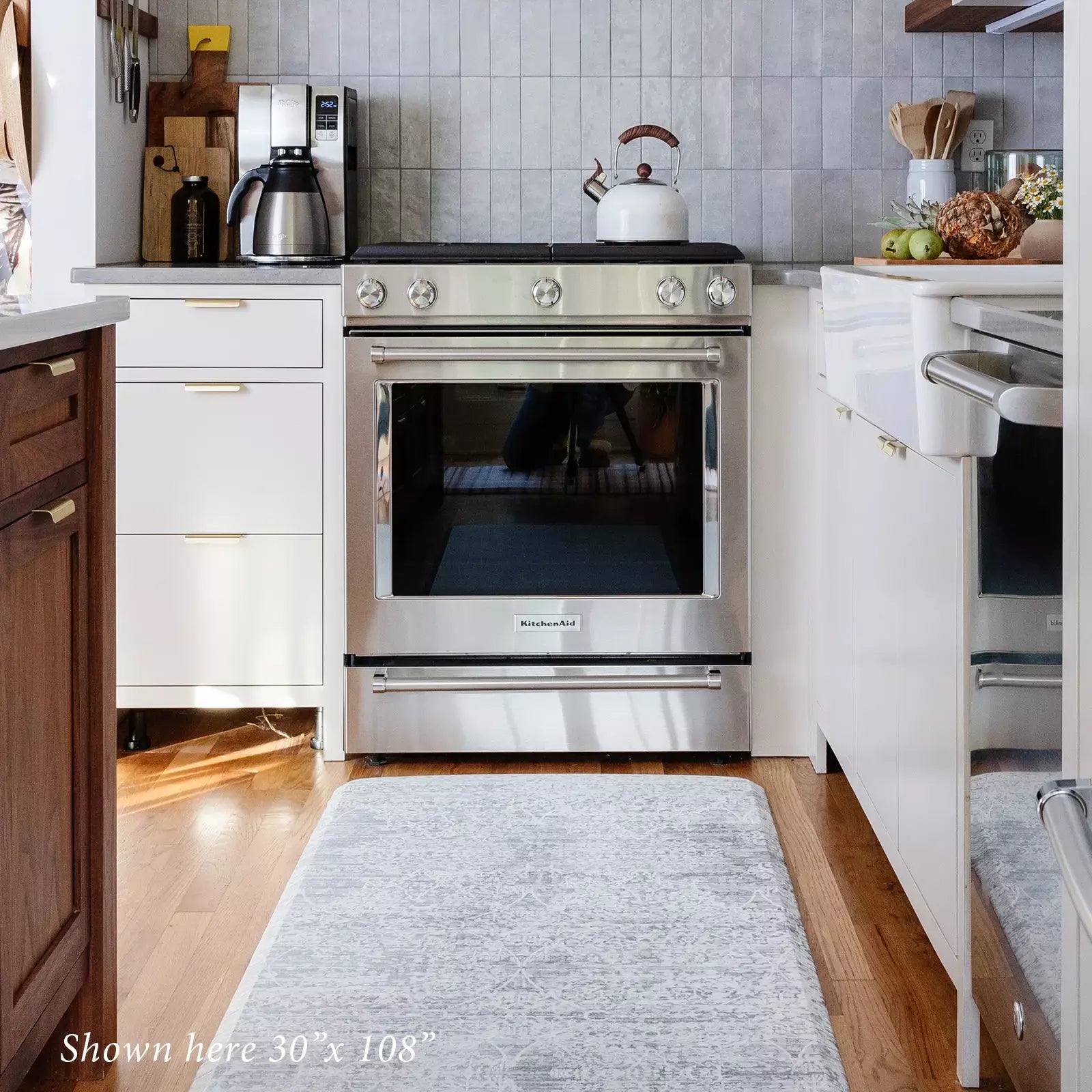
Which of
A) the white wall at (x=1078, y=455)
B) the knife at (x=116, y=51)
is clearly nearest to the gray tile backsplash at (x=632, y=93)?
the knife at (x=116, y=51)

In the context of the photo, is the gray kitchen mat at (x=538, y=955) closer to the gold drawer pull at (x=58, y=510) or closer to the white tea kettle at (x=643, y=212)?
the gold drawer pull at (x=58, y=510)

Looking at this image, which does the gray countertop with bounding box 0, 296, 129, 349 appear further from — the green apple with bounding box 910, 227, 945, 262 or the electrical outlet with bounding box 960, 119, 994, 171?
the electrical outlet with bounding box 960, 119, 994, 171

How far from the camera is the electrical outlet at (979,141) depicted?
10.2ft

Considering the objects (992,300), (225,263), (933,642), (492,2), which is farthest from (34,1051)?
(492,2)

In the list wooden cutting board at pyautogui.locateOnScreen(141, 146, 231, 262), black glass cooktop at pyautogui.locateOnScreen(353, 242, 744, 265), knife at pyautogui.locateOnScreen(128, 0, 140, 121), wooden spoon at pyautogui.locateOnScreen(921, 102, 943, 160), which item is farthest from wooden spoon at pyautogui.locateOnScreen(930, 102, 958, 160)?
knife at pyautogui.locateOnScreen(128, 0, 140, 121)

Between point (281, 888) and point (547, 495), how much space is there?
933 mm

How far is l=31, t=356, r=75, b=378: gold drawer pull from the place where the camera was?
132cm

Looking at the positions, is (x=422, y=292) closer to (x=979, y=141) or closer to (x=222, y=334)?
(x=222, y=334)

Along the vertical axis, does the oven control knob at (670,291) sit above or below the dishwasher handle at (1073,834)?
above

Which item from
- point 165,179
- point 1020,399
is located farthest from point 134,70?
point 1020,399

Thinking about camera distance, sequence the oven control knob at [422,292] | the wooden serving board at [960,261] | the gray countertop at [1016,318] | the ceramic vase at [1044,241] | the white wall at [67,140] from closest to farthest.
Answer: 1. the gray countertop at [1016,318]
2. the ceramic vase at [1044,241]
3. the wooden serving board at [960,261]
4. the oven control knob at [422,292]
5. the white wall at [67,140]

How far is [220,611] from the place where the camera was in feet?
8.82

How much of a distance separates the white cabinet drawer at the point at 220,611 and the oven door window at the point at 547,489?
179 millimetres

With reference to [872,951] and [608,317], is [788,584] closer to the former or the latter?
[608,317]
